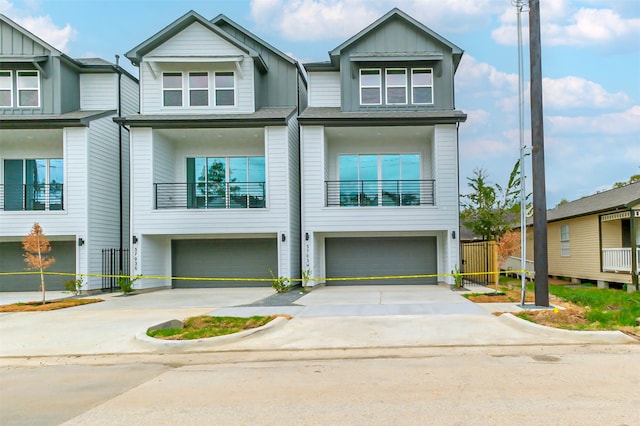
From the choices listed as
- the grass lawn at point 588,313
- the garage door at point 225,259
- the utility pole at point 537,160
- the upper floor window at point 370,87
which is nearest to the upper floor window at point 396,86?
the upper floor window at point 370,87

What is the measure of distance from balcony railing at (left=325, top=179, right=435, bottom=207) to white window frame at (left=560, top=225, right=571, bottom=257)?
8.76 m

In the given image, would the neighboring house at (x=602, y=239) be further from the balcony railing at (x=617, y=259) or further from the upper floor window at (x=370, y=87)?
the upper floor window at (x=370, y=87)

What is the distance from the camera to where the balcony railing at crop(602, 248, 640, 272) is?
58.8 ft

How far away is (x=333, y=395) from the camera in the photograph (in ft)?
18.6

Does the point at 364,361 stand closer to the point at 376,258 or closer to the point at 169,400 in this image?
the point at 169,400

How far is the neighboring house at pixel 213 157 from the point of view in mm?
18703

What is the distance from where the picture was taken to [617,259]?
18688 mm

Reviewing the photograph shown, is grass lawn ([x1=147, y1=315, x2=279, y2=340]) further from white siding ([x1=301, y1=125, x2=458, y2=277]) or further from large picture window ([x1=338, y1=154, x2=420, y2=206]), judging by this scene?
large picture window ([x1=338, y1=154, x2=420, y2=206])

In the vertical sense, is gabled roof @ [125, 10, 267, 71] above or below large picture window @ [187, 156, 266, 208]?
above

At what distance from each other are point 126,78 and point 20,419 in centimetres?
1973

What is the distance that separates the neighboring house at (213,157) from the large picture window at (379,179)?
2.25m

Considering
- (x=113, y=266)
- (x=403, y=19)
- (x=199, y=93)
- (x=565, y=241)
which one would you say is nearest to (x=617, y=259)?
(x=565, y=241)

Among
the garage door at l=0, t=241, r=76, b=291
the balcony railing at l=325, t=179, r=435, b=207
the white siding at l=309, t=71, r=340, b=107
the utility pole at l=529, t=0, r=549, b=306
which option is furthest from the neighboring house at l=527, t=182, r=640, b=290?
the garage door at l=0, t=241, r=76, b=291

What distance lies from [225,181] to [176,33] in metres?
6.52
